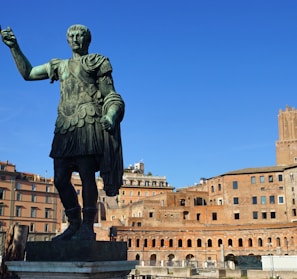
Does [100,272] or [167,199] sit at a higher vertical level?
[167,199]

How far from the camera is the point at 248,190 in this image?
6650 centimetres

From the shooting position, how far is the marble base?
3979 mm

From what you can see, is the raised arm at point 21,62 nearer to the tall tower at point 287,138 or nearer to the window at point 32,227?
the window at point 32,227

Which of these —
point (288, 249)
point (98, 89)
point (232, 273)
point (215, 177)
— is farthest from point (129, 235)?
point (98, 89)

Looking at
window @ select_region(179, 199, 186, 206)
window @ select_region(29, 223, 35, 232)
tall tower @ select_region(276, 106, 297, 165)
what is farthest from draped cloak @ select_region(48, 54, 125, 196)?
tall tower @ select_region(276, 106, 297, 165)

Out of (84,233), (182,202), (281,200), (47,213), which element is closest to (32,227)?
(47,213)

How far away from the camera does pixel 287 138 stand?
292 feet

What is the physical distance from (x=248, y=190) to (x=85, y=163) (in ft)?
211

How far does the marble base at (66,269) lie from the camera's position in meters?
3.98

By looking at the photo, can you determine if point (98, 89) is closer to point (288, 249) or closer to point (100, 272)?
point (100, 272)

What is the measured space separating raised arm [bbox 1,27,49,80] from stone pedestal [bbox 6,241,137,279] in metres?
1.96

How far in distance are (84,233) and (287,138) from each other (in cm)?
8968

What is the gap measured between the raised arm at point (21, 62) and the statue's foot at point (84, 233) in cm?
187

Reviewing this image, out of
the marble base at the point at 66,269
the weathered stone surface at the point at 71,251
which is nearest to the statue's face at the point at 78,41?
the weathered stone surface at the point at 71,251
